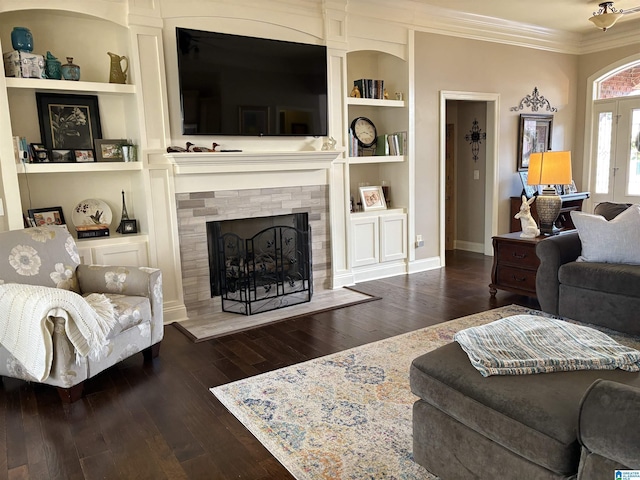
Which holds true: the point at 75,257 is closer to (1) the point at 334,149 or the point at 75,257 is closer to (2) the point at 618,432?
(1) the point at 334,149

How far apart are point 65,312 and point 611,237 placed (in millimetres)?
3579

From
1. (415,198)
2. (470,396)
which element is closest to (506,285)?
(415,198)

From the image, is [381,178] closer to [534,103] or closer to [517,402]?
[534,103]

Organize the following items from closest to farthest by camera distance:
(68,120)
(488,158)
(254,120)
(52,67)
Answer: (52,67), (68,120), (254,120), (488,158)

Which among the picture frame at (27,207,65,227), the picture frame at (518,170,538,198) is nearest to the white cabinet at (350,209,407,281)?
the picture frame at (518,170,538,198)

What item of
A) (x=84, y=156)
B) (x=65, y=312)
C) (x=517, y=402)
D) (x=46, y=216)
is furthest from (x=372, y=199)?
(x=517, y=402)

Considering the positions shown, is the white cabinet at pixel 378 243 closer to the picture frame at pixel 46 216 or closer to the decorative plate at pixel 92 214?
the decorative plate at pixel 92 214

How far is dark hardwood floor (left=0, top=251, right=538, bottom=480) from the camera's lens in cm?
220

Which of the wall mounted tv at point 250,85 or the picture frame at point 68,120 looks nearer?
the picture frame at point 68,120

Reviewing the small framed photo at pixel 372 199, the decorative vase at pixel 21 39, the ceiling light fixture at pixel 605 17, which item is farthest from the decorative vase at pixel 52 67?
the ceiling light fixture at pixel 605 17

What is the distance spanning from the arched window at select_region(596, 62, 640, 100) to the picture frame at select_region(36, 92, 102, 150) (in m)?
6.68

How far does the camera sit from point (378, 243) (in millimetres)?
5461

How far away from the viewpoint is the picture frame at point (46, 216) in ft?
12.3

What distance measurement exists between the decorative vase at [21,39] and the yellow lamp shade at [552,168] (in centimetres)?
427
